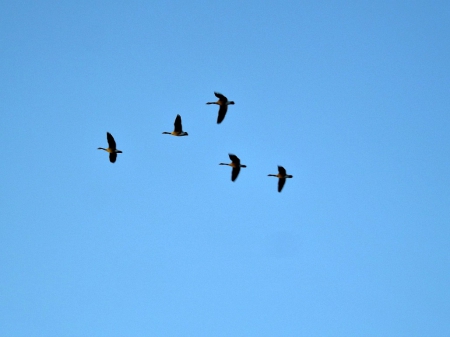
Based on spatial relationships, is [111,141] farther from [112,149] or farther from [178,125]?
[178,125]

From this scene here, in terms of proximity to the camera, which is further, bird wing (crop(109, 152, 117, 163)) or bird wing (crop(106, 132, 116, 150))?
bird wing (crop(109, 152, 117, 163))

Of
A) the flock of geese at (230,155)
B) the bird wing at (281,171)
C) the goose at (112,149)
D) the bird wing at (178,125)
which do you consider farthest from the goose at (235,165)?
the goose at (112,149)

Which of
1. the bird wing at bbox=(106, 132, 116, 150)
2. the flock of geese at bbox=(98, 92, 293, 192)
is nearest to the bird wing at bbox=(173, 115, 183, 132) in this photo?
the flock of geese at bbox=(98, 92, 293, 192)

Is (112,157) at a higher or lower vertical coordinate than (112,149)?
lower

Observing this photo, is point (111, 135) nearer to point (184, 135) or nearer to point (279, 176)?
point (184, 135)

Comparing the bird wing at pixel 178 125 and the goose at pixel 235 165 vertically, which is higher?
the bird wing at pixel 178 125

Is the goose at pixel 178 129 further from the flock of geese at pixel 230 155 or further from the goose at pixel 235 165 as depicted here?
the goose at pixel 235 165

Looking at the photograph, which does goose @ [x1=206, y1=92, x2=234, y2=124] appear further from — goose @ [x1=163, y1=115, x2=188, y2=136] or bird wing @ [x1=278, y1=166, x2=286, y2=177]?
bird wing @ [x1=278, y1=166, x2=286, y2=177]

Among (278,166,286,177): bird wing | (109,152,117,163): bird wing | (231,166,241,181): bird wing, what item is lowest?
(109,152,117,163): bird wing

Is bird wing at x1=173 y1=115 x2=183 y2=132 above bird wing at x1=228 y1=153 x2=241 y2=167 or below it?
above

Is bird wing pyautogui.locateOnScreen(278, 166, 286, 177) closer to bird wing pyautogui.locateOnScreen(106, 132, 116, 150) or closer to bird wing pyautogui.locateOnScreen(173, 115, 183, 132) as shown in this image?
bird wing pyautogui.locateOnScreen(173, 115, 183, 132)

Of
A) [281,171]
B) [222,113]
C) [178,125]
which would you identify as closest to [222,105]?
[222,113]

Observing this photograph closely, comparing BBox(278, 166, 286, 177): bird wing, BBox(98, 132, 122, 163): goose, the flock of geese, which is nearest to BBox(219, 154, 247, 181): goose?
the flock of geese

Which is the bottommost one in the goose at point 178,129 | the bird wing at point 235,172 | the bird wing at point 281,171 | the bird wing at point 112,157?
the bird wing at point 112,157
